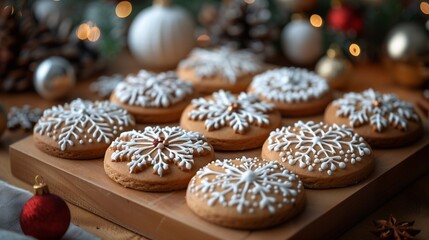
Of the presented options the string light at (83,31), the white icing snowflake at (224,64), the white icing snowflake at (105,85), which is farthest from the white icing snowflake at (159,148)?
the string light at (83,31)

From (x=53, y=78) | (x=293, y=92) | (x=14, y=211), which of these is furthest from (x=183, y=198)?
(x=53, y=78)

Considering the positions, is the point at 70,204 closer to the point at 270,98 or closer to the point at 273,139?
the point at 273,139

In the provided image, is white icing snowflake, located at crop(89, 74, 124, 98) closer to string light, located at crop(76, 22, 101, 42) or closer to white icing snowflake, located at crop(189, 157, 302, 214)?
string light, located at crop(76, 22, 101, 42)

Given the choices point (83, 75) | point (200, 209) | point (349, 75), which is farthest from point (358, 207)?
point (83, 75)

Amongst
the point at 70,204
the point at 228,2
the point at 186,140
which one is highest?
the point at 228,2

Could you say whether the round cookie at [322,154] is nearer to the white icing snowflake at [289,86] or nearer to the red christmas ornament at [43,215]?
the white icing snowflake at [289,86]

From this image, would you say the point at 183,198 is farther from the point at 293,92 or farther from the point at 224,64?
the point at 224,64

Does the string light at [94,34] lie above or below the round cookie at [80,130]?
above
